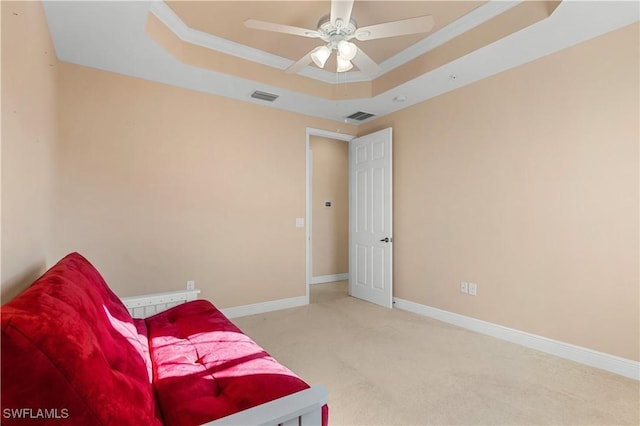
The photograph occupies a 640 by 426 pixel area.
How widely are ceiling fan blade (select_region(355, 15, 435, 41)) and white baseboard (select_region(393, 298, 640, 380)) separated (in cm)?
267

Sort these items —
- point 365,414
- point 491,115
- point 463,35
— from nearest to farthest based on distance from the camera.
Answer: point 365,414
point 463,35
point 491,115

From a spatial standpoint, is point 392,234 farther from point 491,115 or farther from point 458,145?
point 491,115

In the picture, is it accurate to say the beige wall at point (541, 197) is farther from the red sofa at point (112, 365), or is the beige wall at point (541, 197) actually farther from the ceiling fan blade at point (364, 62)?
the red sofa at point (112, 365)

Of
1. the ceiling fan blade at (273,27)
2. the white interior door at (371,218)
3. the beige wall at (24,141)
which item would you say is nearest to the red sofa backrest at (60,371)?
the beige wall at (24,141)

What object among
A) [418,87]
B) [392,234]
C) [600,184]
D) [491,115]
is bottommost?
[392,234]

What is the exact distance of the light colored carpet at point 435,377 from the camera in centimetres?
185

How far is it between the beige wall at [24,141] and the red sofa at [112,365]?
22 centimetres

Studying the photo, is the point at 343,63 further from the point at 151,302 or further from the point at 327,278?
the point at 327,278

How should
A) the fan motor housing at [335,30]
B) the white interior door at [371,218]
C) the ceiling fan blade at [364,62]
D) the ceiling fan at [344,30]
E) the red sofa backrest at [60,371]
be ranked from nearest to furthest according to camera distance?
the red sofa backrest at [60,371], the ceiling fan at [344,30], the fan motor housing at [335,30], the ceiling fan blade at [364,62], the white interior door at [371,218]

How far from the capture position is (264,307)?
385cm

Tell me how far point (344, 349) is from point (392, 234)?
1.78 meters

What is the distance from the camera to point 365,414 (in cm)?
185

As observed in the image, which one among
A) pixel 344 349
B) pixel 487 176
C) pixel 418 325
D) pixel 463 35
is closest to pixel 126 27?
pixel 463 35

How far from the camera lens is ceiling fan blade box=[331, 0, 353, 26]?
1887mm
